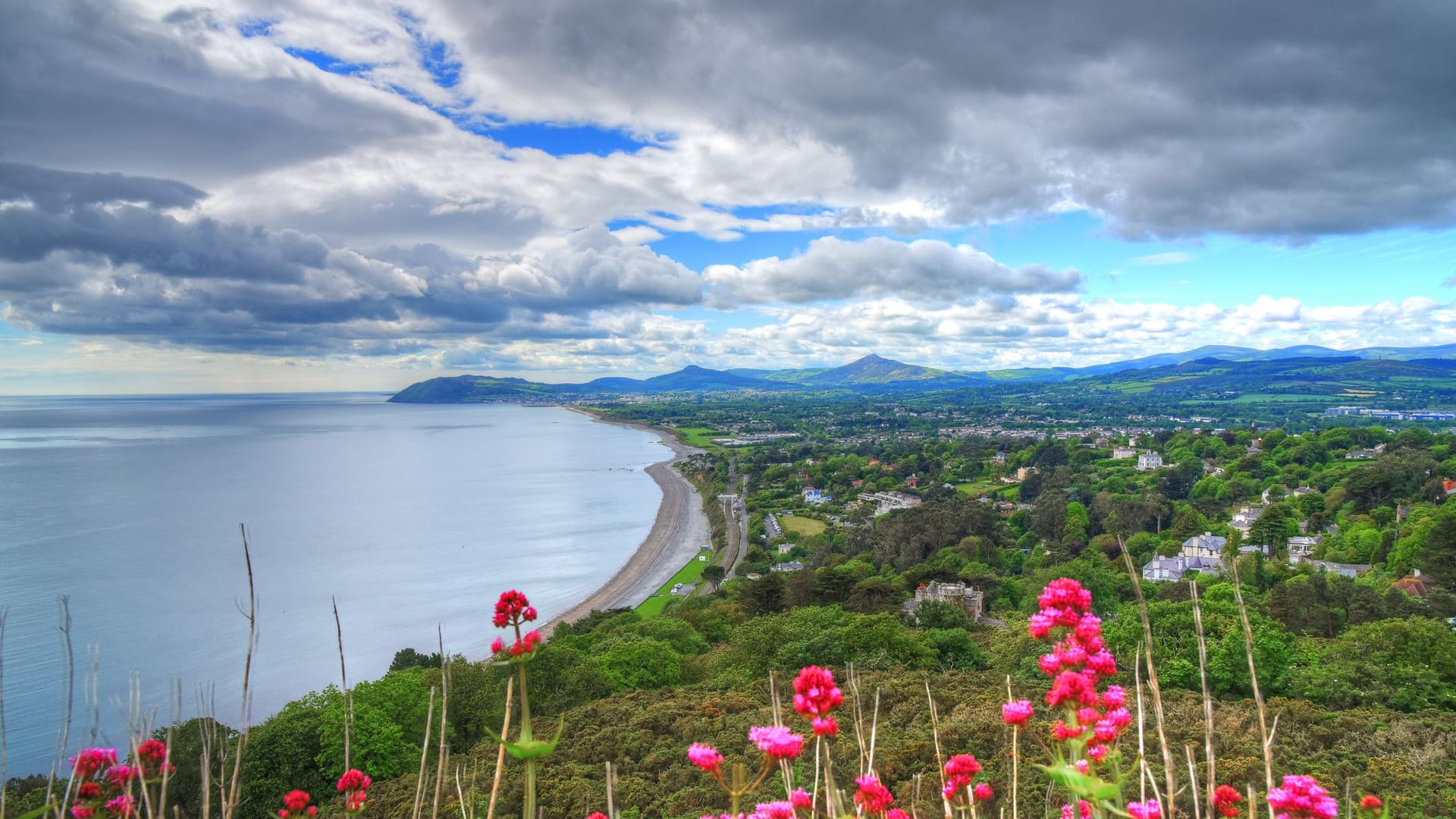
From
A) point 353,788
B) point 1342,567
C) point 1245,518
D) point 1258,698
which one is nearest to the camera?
point 1258,698

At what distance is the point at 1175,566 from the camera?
115 feet

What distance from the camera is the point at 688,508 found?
66.1 m

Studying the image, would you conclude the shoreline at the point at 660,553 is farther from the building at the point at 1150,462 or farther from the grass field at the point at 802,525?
the building at the point at 1150,462

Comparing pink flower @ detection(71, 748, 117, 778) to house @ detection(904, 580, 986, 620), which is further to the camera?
house @ detection(904, 580, 986, 620)

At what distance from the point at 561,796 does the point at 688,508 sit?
56.4 metres

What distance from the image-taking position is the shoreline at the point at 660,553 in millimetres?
37312

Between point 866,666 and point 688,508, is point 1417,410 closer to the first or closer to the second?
point 688,508

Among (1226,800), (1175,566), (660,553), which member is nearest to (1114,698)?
(1226,800)

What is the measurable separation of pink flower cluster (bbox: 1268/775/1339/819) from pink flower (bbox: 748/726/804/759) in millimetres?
1424

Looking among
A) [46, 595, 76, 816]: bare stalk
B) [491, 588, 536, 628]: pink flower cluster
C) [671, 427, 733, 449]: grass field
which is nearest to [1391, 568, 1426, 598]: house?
[491, 588, 536, 628]: pink flower cluster

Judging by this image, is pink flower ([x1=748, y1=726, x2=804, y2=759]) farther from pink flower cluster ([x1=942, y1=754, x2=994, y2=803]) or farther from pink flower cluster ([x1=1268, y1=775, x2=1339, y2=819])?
pink flower cluster ([x1=1268, y1=775, x2=1339, y2=819])

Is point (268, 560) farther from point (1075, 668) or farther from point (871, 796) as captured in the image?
point (1075, 668)

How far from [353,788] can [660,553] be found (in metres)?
47.0

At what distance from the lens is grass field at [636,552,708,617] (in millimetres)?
35303
